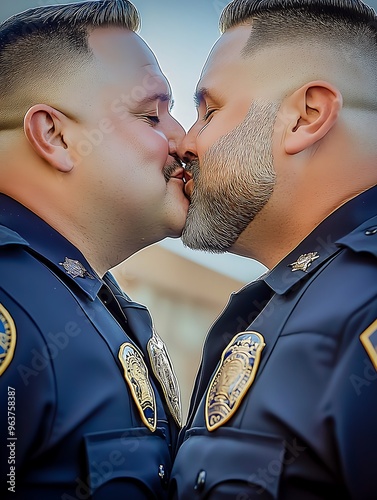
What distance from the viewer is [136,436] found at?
3.93ft

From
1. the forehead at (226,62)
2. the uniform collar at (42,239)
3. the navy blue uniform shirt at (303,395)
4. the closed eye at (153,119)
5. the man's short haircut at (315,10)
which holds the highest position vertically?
the man's short haircut at (315,10)

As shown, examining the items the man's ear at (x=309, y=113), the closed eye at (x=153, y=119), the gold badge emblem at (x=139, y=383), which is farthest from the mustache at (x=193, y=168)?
the gold badge emblem at (x=139, y=383)

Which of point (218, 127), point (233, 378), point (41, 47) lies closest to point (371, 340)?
point (233, 378)

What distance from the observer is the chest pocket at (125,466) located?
1.10 m

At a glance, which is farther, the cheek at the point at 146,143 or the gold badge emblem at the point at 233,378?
the cheek at the point at 146,143

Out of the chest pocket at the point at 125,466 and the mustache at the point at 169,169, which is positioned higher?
the mustache at the point at 169,169

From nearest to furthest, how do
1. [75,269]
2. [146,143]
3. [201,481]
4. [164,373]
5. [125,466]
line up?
[201,481]
[125,466]
[75,269]
[164,373]
[146,143]

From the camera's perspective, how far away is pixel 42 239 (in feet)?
4.39

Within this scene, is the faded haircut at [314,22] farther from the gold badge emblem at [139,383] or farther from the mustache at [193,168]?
the gold badge emblem at [139,383]

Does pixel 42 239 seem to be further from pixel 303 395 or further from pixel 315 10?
pixel 315 10

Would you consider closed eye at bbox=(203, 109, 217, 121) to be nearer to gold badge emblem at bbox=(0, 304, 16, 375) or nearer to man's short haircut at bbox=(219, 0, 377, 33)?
man's short haircut at bbox=(219, 0, 377, 33)

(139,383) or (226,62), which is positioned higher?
(226,62)

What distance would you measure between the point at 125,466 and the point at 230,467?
0.67ft

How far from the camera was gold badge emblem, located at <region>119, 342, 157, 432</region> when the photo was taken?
1224 mm
